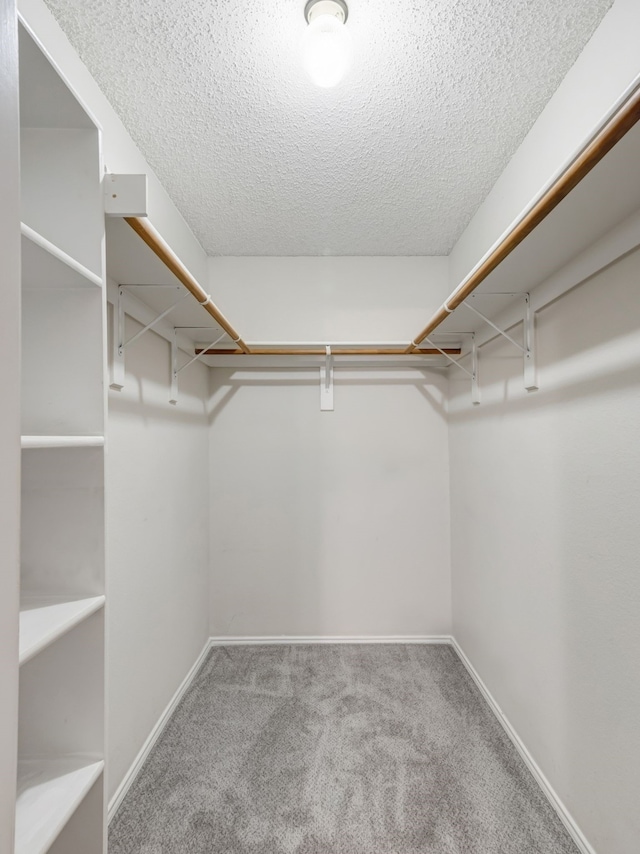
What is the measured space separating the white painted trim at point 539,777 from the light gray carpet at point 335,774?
0.09 ft

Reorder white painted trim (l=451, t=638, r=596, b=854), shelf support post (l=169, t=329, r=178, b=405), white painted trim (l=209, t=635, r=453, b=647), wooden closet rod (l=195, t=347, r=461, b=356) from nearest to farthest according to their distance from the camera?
white painted trim (l=451, t=638, r=596, b=854) → shelf support post (l=169, t=329, r=178, b=405) → wooden closet rod (l=195, t=347, r=461, b=356) → white painted trim (l=209, t=635, r=453, b=647)

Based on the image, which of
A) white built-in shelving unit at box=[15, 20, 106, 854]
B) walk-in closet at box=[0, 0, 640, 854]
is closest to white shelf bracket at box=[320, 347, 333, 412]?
walk-in closet at box=[0, 0, 640, 854]

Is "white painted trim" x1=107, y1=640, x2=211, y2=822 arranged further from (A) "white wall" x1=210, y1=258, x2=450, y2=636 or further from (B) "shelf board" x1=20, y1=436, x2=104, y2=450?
(B) "shelf board" x1=20, y1=436, x2=104, y2=450

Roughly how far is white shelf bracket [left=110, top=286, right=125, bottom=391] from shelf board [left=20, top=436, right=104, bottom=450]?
69 cm

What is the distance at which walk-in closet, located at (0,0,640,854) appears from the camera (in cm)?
95

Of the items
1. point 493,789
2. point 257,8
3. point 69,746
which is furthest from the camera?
point 493,789

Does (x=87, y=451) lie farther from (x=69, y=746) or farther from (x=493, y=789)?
(x=493, y=789)

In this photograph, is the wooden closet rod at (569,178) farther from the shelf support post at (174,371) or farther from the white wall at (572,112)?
the shelf support post at (174,371)

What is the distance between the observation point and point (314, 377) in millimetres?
2732

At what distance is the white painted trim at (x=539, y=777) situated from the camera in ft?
4.32

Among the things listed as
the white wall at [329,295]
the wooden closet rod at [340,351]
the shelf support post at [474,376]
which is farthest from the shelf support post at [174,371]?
the shelf support post at [474,376]

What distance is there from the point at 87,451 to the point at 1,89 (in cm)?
65

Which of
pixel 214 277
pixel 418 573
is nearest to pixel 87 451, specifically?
pixel 214 277

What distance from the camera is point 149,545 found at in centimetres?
181
